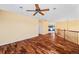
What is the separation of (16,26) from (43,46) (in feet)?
2.70

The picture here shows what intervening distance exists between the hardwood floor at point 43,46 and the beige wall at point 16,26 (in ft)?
0.62

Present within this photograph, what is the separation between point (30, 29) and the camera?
103 inches

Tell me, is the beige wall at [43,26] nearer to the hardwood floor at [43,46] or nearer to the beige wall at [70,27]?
the hardwood floor at [43,46]

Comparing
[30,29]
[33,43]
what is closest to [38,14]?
[30,29]

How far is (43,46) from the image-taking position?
241 cm

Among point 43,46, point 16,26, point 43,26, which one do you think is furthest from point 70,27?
point 16,26

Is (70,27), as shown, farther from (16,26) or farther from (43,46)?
(16,26)

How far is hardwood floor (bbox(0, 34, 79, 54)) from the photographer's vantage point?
2.21m

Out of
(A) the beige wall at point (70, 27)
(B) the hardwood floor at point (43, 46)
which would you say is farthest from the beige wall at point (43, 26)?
(A) the beige wall at point (70, 27)

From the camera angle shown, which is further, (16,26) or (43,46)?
(16,26)

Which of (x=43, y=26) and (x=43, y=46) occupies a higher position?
(x=43, y=26)

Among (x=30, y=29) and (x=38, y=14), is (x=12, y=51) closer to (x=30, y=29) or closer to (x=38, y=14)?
(x=30, y=29)

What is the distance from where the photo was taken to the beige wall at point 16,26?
2417 millimetres

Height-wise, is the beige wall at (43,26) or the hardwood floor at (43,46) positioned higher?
the beige wall at (43,26)
